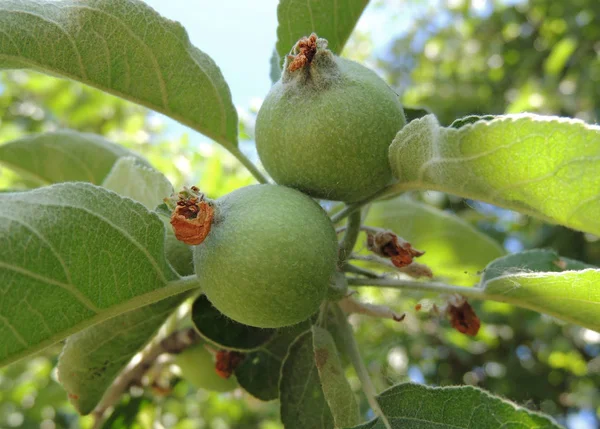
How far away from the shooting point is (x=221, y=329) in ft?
4.75

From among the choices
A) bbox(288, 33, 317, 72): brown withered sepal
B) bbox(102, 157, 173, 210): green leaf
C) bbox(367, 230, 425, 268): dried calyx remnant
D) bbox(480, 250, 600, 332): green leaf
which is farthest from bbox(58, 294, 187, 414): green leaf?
bbox(480, 250, 600, 332): green leaf

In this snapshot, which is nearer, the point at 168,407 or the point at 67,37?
the point at 67,37

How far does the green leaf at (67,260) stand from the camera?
3.11 feet

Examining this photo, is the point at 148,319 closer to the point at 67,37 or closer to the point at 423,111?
the point at 67,37

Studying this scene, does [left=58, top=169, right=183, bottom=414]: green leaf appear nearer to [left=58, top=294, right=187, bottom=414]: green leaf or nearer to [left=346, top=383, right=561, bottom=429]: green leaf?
[left=58, top=294, right=187, bottom=414]: green leaf

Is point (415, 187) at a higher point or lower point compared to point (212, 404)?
higher

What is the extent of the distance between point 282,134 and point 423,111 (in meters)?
0.55

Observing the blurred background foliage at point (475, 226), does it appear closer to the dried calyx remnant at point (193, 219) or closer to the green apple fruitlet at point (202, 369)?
the green apple fruitlet at point (202, 369)

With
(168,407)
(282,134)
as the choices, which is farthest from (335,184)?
(168,407)

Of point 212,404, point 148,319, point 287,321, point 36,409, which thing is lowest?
point 212,404

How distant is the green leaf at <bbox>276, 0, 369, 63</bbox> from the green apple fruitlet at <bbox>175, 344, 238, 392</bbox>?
926 millimetres

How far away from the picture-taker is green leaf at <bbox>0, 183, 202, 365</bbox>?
3.11ft

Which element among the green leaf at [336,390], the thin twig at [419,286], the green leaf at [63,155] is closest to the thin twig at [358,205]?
the thin twig at [419,286]

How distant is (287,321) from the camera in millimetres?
1115
